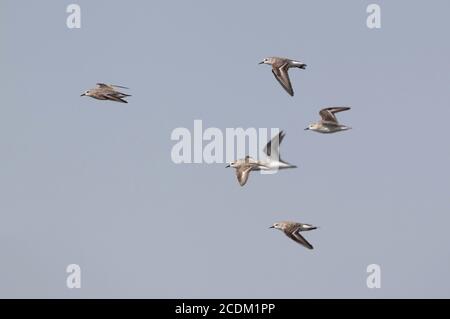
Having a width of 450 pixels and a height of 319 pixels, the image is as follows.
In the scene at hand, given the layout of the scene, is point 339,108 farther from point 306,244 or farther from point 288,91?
point 306,244

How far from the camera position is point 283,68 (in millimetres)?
31266

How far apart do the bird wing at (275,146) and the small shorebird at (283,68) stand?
1671 mm

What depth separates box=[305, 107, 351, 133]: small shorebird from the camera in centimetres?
3183

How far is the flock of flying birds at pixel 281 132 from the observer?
30.1 metres

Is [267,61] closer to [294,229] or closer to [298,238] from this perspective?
[294,229]

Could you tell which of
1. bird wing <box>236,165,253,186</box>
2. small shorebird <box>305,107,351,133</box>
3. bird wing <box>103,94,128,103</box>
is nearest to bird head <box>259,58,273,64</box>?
small shorebird <box>305,107,351,133</box>

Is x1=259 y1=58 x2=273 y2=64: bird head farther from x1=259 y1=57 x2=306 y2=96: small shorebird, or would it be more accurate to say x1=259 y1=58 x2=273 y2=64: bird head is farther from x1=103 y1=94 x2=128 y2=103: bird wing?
x1=103 y1=94 x2=128 y2=103: bird wing

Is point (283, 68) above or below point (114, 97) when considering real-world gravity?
above

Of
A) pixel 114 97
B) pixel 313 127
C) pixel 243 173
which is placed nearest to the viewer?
pixel 114 97

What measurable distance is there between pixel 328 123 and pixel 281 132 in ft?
6.71

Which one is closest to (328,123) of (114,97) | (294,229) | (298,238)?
(294,229)

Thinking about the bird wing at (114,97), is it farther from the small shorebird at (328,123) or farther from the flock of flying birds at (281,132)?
the small shorebird at (328,123)

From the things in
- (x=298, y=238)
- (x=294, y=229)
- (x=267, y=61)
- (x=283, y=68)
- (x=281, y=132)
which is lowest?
(x=298, y=238)

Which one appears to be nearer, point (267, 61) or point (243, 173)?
point (243, 173)
